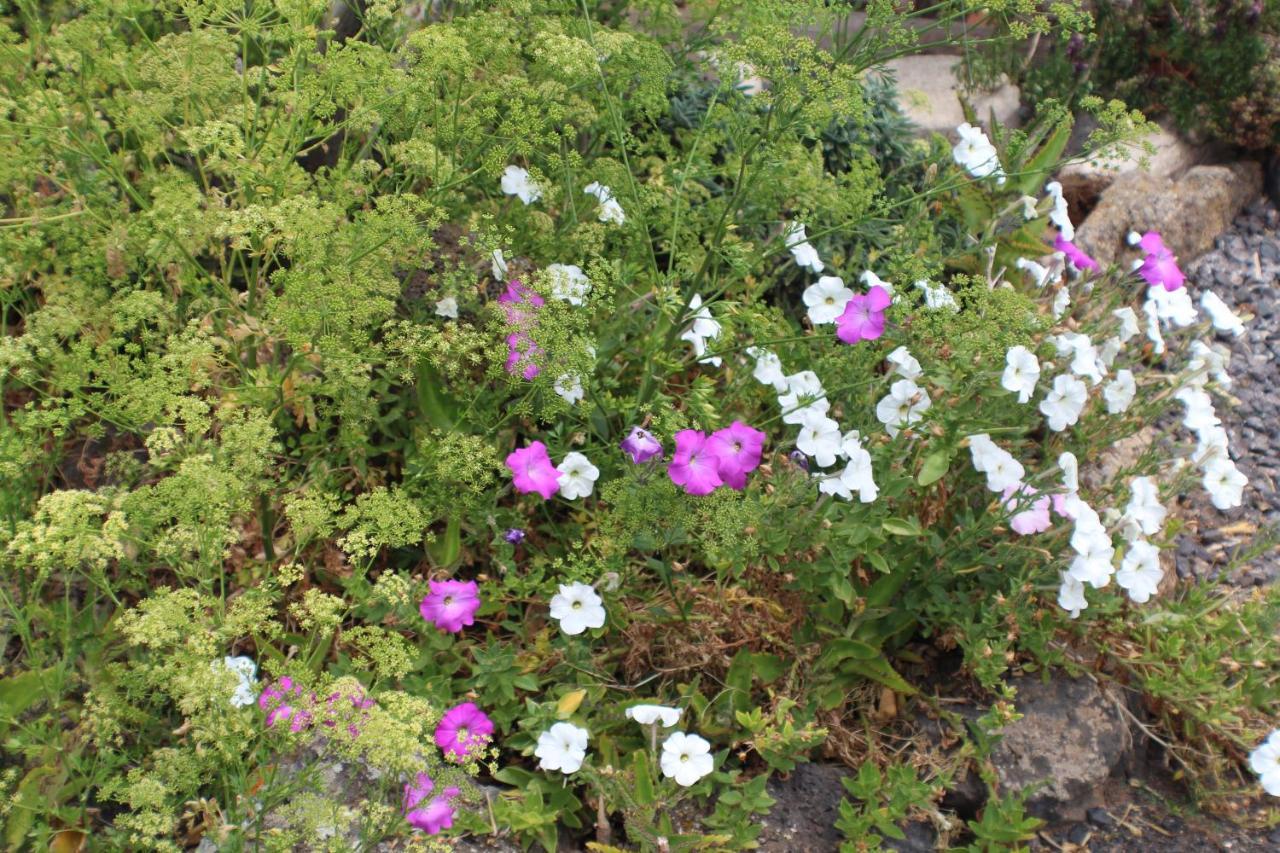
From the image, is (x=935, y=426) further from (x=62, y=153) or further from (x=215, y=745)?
(x=62, y=153)

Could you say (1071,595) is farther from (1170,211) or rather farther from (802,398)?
(1170,211)

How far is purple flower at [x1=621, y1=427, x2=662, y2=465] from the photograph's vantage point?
8.61 ft

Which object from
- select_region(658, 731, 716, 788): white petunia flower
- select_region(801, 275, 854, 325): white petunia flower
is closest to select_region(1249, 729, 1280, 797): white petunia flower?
select_region(658, 731, 716, 788): white petunia flower

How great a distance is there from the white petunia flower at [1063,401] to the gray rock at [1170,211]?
172 centimetres

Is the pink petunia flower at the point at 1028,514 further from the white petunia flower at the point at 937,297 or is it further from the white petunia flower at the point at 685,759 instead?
the white petunia flower at the point at 685,759

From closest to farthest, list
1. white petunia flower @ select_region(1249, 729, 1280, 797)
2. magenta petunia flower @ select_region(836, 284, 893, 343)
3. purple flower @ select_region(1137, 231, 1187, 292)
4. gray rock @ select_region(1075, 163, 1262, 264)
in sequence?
white petunia flower @ select_region(1249, 729, 1280, 797) → magenta petunia flower @ select_region(836, 284, 893, 343) → purple flower @ select_region(1137, 231, 1187, 292) → gray rock @ select_region(1075, 163, 1262, 264)

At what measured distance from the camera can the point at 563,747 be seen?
8.03ft

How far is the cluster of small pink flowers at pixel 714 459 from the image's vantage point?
8.30 ft

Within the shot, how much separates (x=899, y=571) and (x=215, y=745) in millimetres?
1668

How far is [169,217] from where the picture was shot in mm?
2508

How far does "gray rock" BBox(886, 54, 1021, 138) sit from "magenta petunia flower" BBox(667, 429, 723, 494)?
9.85 ft

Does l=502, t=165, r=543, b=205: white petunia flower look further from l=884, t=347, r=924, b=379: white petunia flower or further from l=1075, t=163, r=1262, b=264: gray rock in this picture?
l=1075, t=163, r=1262, b=264: gray rock

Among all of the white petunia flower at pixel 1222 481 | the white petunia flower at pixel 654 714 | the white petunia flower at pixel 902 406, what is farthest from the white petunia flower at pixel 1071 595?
the white petunia flower at pixel 654 714

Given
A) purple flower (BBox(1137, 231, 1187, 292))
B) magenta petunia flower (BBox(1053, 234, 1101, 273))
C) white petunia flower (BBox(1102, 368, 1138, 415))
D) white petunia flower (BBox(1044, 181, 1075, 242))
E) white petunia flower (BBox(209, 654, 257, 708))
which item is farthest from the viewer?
magenta petunia flower (BBox(1053, 234, 1101, 273))
